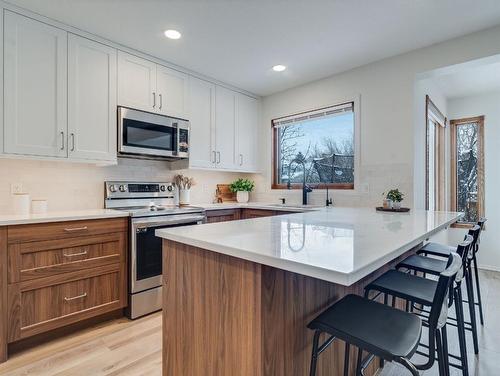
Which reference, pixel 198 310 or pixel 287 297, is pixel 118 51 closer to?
pixel 198 310

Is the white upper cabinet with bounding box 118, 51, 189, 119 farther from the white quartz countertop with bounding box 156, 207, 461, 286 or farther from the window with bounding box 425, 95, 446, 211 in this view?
the window with bounding box 425, 95, 446, 211

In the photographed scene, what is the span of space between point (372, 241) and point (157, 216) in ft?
6.49

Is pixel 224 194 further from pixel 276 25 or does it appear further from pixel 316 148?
pixel 276 25

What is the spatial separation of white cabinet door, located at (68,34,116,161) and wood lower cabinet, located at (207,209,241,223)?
1.14 m

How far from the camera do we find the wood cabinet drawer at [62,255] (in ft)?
6.36

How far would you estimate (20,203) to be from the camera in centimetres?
225

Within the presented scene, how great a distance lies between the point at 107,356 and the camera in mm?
1932

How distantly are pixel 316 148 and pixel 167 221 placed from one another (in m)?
2.13

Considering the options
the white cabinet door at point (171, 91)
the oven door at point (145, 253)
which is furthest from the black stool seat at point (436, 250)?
the white cabinet door at point (171, 91)

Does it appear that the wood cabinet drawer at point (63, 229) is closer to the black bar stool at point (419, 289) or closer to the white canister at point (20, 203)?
the white canister at point (20, 203)

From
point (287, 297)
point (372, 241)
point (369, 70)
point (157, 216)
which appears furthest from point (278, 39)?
point (287, 297)

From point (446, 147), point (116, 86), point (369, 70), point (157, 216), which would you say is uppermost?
point (369, 70)

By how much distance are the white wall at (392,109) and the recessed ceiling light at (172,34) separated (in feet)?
5.95

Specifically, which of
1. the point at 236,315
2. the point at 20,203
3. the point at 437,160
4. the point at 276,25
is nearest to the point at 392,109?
the point at 276,25
